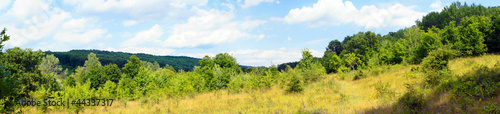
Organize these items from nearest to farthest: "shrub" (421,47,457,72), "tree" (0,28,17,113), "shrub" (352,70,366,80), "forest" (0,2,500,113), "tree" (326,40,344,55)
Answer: "tree" (0,28,17,113) < "forest" (0,2,500,113) < "shrub" (421,47,457,72) < "shrub" (352,70,366,80) < "tree" (326,40,344,55)

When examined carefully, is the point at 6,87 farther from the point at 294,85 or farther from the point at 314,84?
the point at 314,84

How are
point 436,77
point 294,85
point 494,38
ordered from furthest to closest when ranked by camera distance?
1. point 494,38
2. point 294,85
3. point 436,77

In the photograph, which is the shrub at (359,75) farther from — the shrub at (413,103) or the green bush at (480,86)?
the shrub at (413,103)

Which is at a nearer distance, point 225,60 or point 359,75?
point 359,75

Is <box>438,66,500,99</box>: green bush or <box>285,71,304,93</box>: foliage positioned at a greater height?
<box>438,66,500,99</box>: green bush

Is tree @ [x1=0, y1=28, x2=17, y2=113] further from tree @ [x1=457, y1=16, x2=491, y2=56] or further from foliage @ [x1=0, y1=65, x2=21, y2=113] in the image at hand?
tree @ [x1=457, y1=16, x2=491, y2=56]

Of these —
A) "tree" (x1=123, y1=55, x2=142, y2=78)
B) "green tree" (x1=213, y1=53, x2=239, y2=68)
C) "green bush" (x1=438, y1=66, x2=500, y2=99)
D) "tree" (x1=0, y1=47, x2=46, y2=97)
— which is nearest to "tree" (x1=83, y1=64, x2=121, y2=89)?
"tree" (x1=123, y1=55, x2=142, y2=78)

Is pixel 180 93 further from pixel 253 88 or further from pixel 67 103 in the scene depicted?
pixel 67 103

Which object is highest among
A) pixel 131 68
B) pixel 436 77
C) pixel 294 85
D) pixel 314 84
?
pixel 436 77

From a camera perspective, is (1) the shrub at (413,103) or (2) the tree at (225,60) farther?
(2) the tree at (225,60)

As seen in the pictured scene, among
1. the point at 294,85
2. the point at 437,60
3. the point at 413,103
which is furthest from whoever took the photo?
the point at 294,85

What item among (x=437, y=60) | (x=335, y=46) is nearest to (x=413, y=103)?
(x=437, y=60)

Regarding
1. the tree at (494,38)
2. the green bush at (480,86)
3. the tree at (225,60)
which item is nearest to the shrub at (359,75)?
the tree at (494,38)

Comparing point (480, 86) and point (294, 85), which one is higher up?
point (480, 86)
